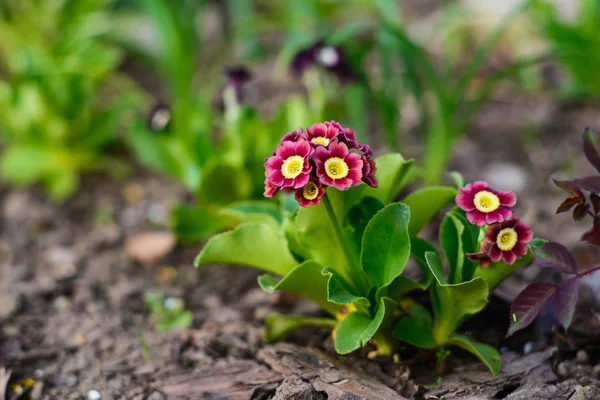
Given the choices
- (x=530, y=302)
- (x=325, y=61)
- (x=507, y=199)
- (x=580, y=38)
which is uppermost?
(x=325, y=61)

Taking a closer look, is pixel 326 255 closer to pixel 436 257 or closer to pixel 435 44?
pixel 436 257

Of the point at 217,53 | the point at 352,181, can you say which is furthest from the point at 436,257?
the point at 217,53

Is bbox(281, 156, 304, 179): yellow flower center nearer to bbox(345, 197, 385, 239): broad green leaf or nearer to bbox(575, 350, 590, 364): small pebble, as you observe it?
bbox(345, 197, 385, 239): broad green leaf

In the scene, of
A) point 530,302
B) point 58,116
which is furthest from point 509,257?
point 58,116

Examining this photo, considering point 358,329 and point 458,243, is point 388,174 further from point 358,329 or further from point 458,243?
point 358,329

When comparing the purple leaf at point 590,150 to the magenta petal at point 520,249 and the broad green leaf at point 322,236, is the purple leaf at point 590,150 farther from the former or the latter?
the broad green leaf at point 322,236
